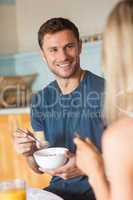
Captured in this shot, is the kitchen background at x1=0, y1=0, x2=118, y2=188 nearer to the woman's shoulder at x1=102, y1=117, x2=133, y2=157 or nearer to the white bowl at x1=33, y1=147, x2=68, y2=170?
the white bowl at x1=33, y1=147, x2=68, y2=170

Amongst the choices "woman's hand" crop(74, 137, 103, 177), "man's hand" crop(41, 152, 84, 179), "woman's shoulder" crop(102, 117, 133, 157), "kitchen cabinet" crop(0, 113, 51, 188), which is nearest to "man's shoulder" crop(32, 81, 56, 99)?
"kitchen cabinet" crop(0, 113, 51, 188)

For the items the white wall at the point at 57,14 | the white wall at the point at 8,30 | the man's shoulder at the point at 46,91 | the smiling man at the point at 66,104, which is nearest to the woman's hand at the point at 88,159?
the smiling man at the point at 66,104

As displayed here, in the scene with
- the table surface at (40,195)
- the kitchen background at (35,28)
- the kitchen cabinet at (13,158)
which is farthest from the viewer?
the kitchen cabinet at (13,158)

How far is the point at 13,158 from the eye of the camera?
5.91ft

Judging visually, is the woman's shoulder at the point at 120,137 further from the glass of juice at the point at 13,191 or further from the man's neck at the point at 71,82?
the man's neck at the point at 71,82

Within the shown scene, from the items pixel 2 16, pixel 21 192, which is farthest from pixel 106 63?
pixel 2 16

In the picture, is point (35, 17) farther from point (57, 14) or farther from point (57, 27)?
point (57, 27)

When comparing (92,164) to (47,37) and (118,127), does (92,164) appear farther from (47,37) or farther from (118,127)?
(47,37)

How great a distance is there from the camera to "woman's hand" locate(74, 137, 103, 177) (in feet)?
2.79

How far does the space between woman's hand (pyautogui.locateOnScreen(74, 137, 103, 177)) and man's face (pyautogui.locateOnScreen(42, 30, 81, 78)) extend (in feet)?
2.05

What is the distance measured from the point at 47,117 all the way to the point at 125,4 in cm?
76

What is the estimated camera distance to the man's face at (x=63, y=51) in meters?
1.47

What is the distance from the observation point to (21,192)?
101cm

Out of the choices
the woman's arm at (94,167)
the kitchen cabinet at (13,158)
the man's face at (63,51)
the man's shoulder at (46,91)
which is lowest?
the kitchen cabinet at (13,158)
